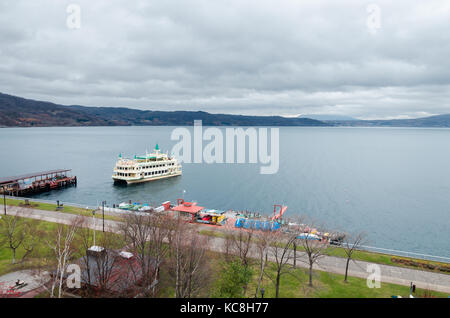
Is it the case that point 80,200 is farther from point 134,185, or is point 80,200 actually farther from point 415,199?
point 415,199

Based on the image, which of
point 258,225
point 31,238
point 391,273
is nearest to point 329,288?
→ point 391,273

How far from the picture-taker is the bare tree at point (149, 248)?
21.8m

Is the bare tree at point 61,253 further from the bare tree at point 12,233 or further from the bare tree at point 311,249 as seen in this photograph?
the bare tree at point 311,249

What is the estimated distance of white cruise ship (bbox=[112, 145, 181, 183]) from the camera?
272ft

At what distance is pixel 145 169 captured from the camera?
8694 cm

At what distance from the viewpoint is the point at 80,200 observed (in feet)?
219

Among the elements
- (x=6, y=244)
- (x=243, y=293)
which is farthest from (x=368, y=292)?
A: (x=6, y=244)

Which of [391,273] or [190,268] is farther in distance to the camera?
[391,273]

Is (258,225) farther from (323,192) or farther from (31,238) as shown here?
(323,192)

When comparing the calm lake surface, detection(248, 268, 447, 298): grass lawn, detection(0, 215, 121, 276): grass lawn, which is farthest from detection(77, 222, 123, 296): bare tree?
the calm lake surface

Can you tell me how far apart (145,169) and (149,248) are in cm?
6210

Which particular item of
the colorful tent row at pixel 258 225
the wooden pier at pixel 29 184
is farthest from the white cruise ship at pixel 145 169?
the colorful tent row at pixel 258 225

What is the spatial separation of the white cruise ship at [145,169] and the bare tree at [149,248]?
54.9m
